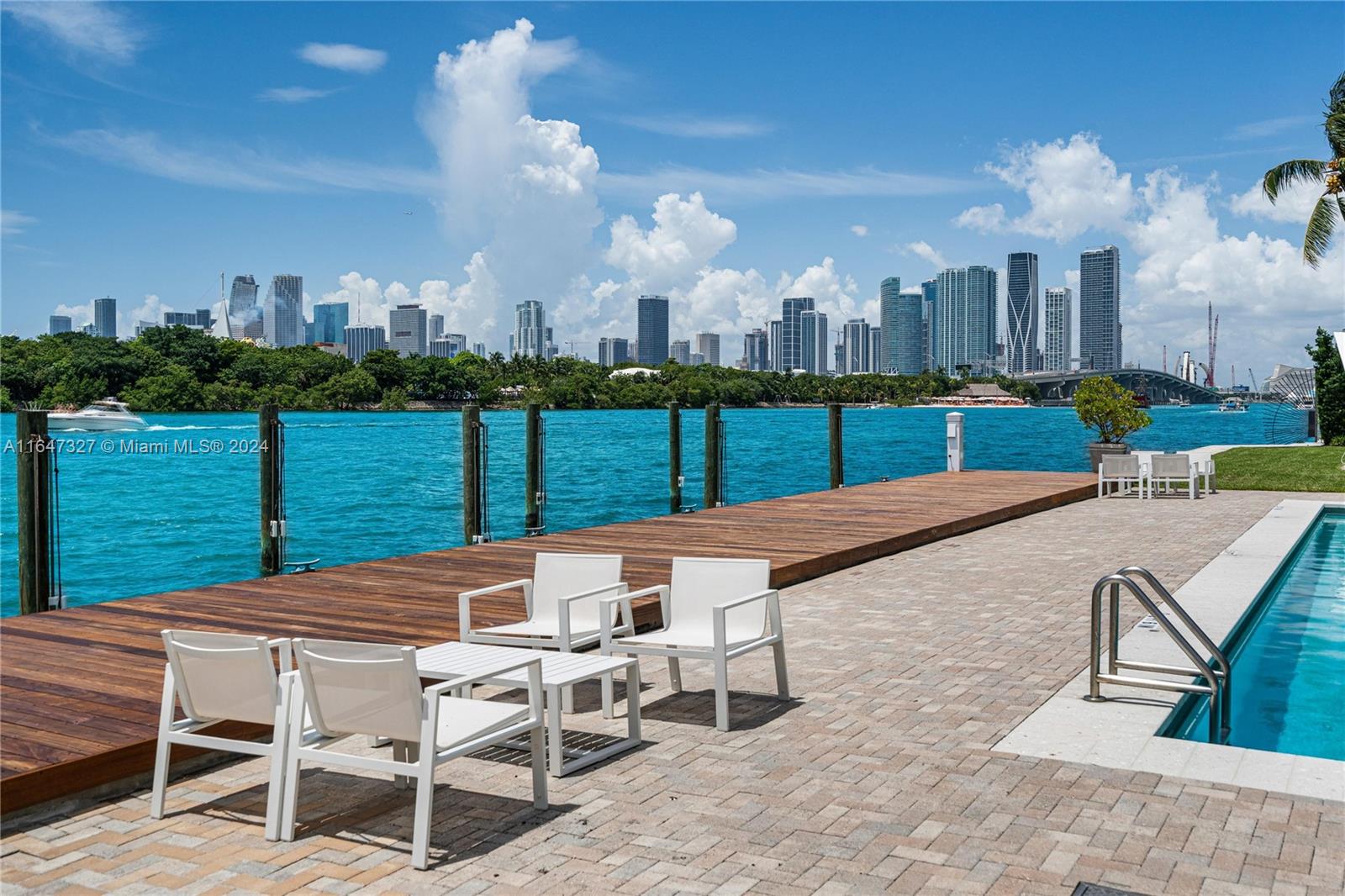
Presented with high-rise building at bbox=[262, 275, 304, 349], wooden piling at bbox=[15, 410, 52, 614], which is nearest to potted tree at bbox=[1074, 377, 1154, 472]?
wooden piling at bbox=[15, 410, 52, 614]

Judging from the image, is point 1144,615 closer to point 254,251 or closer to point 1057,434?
point 1057,434

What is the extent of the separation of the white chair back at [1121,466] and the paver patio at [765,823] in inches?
508

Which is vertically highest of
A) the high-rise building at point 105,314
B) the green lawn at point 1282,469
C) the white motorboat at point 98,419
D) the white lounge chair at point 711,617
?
the high-rise building at point 105,314

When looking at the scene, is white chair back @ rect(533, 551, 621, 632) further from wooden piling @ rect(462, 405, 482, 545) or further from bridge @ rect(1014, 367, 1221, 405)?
bridge @ rect(1014, 367, 1221, 405)

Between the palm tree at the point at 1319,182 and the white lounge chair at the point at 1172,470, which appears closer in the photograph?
the white lounge chair at the point at 1172,470

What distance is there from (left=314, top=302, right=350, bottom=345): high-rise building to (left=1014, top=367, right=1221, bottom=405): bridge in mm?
110741

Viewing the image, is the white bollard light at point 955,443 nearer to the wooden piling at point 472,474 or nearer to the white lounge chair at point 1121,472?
the white lounge chair at point 1121,472

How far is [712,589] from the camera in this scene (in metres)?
6.17

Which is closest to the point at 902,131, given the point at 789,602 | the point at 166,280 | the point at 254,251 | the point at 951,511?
the point at 951,511

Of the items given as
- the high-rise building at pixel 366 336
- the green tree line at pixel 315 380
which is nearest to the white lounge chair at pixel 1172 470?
the green tree line at pixel 315 380

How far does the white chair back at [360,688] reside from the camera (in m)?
3.95

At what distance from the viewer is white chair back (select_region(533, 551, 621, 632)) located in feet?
20.7

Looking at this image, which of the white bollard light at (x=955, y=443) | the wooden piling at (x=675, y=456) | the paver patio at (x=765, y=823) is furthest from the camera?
the white bollard light at (x=955, y=443)

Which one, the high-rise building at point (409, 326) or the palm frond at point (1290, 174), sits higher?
the high-rise building at point (409, 326)
